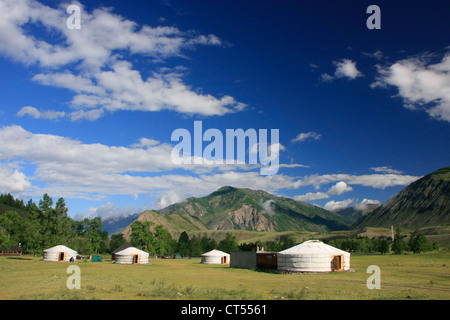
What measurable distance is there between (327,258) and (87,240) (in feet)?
223

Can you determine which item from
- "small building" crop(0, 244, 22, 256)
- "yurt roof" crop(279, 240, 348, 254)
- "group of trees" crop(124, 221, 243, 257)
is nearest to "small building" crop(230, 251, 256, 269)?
"yurt roof" crop(279, 240, 348, 254)

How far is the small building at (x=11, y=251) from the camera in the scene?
→ 89.7 meters

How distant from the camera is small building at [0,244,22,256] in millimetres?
89675

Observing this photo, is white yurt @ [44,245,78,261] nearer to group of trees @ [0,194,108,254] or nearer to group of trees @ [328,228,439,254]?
group of trees @ [0,194,108,254]

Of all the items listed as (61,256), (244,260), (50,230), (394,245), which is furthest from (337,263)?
(394,245)

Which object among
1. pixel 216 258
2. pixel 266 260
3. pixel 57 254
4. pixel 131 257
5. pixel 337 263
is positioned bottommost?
pixel 216 258

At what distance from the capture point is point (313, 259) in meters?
37.6

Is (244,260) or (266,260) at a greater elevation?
(266,260)

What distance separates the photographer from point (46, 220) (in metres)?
77.1

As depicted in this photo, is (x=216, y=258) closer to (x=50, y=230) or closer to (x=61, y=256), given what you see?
(x=61, y=256)

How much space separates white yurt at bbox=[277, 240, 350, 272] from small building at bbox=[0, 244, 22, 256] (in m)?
77.4

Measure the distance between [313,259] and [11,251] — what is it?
292 feet
